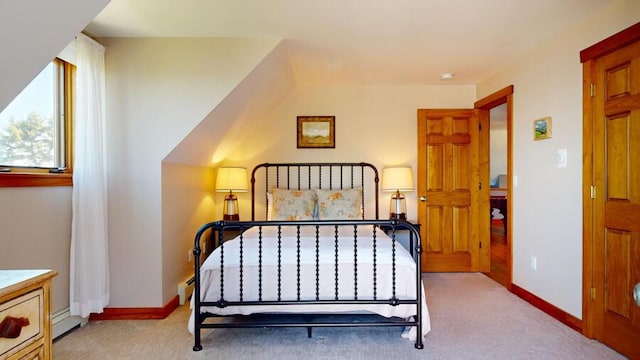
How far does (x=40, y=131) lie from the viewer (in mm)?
2373

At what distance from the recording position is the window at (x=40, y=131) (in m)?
2.14

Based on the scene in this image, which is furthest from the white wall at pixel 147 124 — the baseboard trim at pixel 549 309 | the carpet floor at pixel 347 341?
the baseboard trim at pixel 549 309

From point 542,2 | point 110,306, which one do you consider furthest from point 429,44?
point 110,306

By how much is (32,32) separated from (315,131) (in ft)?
10.0

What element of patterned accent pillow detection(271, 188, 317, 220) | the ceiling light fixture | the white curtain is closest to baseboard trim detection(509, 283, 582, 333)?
patterned accent pillow detection(271, 188, 317, 220)

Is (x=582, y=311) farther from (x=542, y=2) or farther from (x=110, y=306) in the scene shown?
(x=110, y=306)

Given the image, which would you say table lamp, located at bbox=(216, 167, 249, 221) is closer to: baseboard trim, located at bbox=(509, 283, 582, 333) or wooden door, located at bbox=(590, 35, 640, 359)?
baseboard trim, located at bbox=(509, 283, 582, 333)

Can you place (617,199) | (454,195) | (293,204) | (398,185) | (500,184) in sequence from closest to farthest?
(617,199) < (293,204) < (398,185) < (454,195) < (500,184)

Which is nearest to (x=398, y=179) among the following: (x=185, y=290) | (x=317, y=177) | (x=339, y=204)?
(x=339, y=204)

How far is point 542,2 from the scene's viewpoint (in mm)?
2270

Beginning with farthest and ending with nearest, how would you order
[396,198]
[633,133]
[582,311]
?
[396,198], [582,311], [633,133]

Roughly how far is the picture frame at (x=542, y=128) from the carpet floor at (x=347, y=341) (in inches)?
60.3

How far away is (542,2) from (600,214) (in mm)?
1507

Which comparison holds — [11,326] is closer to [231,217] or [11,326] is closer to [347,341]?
[347,341]
